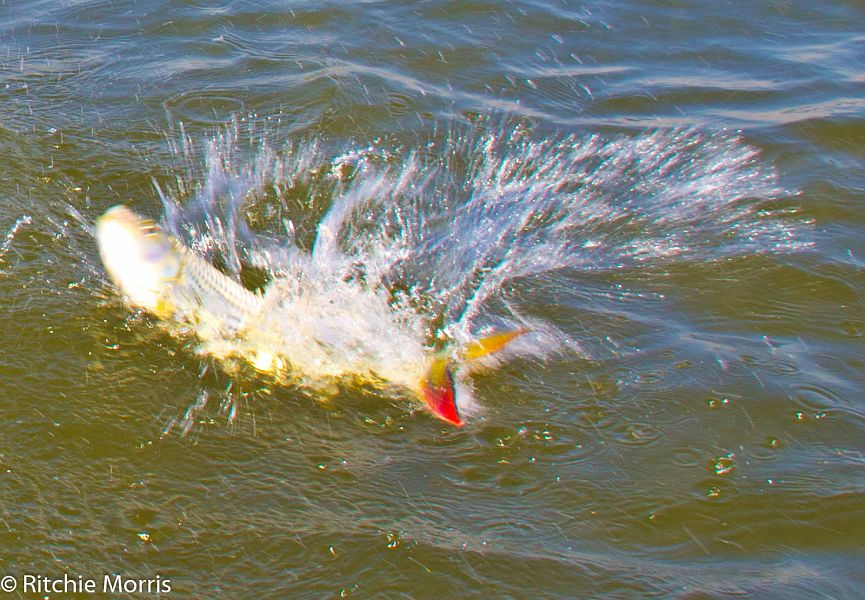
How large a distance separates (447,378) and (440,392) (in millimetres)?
106

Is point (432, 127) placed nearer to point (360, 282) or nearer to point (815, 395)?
point (360, 282)

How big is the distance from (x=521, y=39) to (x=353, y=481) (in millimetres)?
4933

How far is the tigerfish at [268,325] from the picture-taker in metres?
3.89

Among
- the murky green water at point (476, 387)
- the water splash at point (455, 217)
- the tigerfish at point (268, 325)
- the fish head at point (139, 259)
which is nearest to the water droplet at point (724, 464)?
the murky green water at point (476, 387)

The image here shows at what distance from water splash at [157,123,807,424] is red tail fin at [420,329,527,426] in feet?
0.27

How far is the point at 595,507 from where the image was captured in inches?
130

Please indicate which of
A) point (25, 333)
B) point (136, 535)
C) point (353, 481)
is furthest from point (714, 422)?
point (25, 333)

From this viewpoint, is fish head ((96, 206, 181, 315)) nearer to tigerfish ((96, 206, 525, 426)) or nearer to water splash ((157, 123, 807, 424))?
tigerfish ((96, 206, 525, 426))

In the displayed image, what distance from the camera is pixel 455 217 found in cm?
512

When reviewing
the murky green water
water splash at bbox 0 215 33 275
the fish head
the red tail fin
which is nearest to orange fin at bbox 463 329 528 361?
the red tail fin

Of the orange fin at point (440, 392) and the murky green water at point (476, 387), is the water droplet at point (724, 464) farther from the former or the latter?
the orange fin at point (440, 392)

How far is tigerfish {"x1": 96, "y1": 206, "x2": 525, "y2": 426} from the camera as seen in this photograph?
389cm

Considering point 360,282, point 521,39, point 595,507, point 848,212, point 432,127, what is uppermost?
point 521,39

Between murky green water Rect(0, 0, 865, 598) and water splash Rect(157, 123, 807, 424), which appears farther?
water splash Rect(157, 123, 807, 424)
